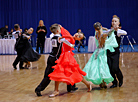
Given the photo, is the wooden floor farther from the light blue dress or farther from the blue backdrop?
the blue backdrop

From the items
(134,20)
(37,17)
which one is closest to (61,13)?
(37,17)

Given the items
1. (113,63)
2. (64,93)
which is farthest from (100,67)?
(64,93)

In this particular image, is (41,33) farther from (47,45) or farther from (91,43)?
(91,43)

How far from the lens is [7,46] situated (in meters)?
12.8

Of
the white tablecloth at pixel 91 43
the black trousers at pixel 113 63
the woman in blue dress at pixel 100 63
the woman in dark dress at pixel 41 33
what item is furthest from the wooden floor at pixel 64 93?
the white tablecloth at pixel 91 43

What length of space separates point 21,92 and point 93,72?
138 centimetres

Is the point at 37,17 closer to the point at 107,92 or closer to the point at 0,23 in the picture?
the point at 0,23

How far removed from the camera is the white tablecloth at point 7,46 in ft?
41.4

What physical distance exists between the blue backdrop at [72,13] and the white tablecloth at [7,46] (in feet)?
15.8

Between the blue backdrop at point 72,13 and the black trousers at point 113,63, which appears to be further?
the blue backdrop at point 72,13

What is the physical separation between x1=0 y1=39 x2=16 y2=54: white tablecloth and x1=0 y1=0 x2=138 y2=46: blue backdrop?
482 cm

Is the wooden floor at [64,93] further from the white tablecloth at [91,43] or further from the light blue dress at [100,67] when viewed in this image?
the white tablecloth at [91,43]

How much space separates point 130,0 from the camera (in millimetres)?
17391

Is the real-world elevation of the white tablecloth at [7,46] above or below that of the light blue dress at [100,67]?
above
